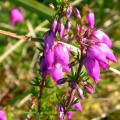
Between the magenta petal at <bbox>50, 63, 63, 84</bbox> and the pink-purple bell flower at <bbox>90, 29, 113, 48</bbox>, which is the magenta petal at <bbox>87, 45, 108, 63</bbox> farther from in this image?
the magenta petal at <bbox>50, 63, 63, 84</bbox>

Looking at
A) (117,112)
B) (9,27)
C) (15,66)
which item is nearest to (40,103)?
(117,112)

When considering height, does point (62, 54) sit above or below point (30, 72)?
below

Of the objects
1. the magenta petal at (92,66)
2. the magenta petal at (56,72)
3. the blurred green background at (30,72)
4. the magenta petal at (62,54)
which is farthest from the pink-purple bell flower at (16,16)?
the magenta petal at (92,66)

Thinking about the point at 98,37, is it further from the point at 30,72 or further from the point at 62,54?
the point at 30,72

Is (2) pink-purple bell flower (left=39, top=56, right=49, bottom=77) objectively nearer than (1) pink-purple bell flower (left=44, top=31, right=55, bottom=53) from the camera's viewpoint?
No

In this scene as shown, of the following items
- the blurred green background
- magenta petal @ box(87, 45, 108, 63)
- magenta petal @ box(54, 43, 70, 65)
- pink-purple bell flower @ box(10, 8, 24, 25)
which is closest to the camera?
magenta petal @ box(87, 45, 108, 63)

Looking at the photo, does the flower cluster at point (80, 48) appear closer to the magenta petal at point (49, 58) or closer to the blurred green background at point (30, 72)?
the magenta petal at point (49, 58)

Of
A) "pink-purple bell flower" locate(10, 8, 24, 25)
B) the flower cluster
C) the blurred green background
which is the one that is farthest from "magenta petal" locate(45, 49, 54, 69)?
"pink-purple bell flower" locate(10, 8, 24, 25)

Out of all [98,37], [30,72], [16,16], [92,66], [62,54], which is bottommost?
[92,66]

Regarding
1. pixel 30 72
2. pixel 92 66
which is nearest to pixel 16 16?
pixel 30 72
